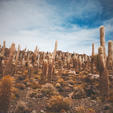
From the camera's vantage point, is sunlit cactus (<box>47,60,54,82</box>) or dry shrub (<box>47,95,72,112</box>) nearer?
dry shrub (<box>47,95,72,112</box>)

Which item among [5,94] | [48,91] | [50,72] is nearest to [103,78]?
[48,91]

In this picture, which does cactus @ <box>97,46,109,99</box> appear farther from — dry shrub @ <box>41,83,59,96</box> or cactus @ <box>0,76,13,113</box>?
cactus @ <box>0,76,13,113</box>

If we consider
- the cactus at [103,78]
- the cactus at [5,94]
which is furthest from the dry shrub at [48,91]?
the cactus at [5,94]

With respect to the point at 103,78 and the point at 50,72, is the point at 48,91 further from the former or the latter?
the point at 103,78

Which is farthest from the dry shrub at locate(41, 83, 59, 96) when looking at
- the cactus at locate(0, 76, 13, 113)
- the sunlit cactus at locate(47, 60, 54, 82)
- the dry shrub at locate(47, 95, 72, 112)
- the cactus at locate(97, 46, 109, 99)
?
the cactus at locate(0, 76, 13, 113)

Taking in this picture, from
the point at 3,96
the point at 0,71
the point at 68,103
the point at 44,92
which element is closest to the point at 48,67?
the point at 44,92

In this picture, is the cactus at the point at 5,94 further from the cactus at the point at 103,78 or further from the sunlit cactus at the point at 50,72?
the sunlit cactus at the point at 50,72

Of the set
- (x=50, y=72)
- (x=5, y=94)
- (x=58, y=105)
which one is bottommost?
(x=58, y=105)

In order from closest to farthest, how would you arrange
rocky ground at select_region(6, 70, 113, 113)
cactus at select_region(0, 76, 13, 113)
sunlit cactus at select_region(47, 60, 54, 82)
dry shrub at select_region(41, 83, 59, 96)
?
cactus at select_region(0, 76, 13, 113)
rocky ground at select_region(6, 70, 113, 113)
dry shrub at select_region(41, 83, 59, 96)
sunlit cactus at select_region(47, 60, 54, 82)

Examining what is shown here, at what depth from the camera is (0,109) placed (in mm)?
4734

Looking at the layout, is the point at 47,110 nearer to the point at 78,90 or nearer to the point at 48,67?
the point at 78,90

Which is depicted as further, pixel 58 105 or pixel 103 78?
pixel 103 78

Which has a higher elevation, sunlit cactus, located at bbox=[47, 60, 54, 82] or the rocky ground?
sunlit cactus, located at bbox=[47, 60, 54, 82]

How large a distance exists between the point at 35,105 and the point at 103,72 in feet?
16.0
